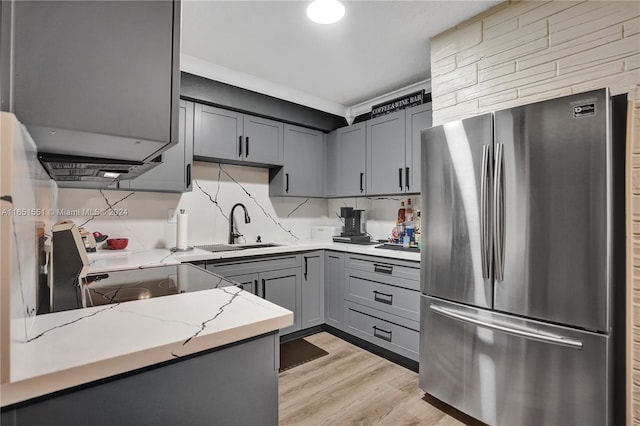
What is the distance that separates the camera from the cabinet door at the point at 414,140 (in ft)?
8.95

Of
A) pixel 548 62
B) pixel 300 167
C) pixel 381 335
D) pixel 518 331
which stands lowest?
pixel 381 335

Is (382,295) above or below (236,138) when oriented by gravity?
below

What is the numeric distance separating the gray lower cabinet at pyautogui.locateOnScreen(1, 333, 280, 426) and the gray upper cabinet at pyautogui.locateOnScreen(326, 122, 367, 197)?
2.51 metres

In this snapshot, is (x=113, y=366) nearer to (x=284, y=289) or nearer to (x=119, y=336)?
(x=119, y=336)

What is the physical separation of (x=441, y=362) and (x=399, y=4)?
2.13 metres

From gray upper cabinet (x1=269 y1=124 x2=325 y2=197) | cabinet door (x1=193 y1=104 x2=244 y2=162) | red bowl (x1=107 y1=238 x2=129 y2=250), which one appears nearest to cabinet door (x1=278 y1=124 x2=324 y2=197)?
gray upper cabinet (x1=269 y1=124 x2=325 y2=197)

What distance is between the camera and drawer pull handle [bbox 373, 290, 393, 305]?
2.58m

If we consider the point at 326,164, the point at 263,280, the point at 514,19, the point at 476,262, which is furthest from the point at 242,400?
the point at 326,164

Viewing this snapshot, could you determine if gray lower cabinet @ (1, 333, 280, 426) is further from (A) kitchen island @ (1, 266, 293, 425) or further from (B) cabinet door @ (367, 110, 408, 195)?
(B) cabinet door @ (367, 110, 408, 195)

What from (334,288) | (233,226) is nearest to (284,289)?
(334,288)

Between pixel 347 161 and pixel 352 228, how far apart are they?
28.2 inches

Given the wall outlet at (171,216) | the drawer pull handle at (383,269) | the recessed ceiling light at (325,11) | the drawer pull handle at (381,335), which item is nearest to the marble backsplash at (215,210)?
the wall outlet at (171,216)

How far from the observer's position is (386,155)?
120 inches

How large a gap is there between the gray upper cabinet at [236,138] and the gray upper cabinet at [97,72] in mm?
1931
